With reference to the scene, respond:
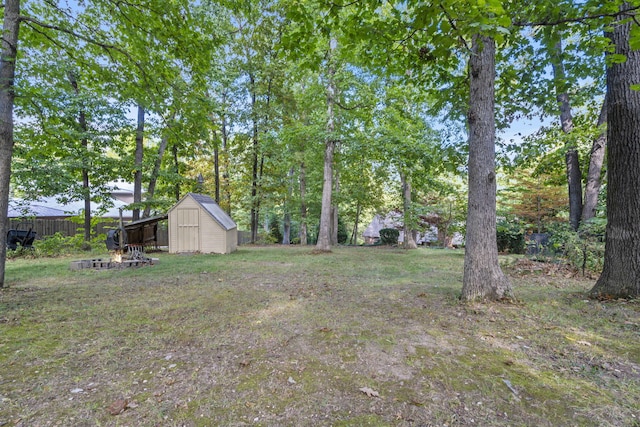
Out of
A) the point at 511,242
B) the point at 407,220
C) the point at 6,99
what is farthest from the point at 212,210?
the point at 511,242

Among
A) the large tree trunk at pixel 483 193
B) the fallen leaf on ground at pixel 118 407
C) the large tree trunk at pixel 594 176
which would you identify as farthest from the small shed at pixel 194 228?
the large tree trunk at pixel 594 176

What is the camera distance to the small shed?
1142 cm

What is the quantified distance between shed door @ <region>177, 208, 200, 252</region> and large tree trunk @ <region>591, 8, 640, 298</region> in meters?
11.8

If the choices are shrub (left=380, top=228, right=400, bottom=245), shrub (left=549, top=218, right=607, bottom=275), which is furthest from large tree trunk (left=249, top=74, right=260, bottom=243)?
shrub (left=549, top=218, right=607, bottom=275)

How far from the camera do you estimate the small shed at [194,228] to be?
11422 mm

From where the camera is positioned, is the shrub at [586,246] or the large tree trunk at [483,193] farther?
the shrub at [586,246]

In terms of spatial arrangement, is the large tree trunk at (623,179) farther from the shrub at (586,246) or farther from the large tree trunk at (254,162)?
the large tree trunk at (254,162)

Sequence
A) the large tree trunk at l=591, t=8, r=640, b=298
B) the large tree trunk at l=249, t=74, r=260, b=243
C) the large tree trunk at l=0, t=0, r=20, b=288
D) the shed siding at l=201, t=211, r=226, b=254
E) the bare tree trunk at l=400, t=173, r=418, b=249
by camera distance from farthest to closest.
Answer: the large tree trunk at l=249, t=74, r=260, b=243
the bare tree trunk at l=400, t=173, r=418, b=249
the shed siding at l=201, t=211, r=226, b=254
the large tree trunk at l=0, t=0, r=20, b=288
the large tree trunk at l=591, t=8, r=640, b=298

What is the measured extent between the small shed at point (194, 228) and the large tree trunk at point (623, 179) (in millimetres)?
10843

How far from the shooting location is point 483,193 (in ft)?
12.9

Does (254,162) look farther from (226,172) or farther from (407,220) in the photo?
(407,220)

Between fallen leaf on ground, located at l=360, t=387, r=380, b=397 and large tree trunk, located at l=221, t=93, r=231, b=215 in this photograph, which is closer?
fallen leaf on ground, located at l=360, t=387, r=380, b=397

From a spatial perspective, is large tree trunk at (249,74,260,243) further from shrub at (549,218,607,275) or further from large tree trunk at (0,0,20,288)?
shrub at (549,218,607,275)

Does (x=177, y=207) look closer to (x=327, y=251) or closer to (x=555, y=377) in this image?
(x=327, y=251)
